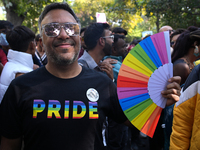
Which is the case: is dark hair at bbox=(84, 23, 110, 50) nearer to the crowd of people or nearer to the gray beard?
the crowd of people

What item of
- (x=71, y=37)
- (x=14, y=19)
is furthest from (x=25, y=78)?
(x=14, y=19)

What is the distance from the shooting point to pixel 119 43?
423 centimetres

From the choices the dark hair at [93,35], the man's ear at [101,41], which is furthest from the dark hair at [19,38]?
the man's ear at [101,41]

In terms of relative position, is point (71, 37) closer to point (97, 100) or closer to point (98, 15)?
point (97, 100)

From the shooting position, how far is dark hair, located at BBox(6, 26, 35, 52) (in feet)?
8.38

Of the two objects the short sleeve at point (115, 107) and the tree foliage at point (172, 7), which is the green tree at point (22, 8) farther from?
the short sleeve at point (115, 107)

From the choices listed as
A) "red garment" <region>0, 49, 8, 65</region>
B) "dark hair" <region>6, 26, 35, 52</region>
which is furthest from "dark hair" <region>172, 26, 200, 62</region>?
"red garment" <region>0, 49, 8, 65</region>

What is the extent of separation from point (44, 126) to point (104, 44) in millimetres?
1971

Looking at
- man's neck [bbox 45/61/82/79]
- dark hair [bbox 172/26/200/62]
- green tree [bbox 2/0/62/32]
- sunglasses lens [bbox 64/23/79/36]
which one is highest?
green tree [bbox 2/0/62/32]

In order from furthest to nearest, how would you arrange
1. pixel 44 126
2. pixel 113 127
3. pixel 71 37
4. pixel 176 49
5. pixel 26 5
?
pixel 26 5 < pixel 113 127 < pixel 176 49 < pixel 71 37 < pixel 44 126

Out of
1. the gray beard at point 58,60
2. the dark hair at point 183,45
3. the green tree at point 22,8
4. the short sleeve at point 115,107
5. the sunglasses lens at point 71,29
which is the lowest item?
the short sleeve at point 115,107

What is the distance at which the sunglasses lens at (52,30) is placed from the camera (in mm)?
1611

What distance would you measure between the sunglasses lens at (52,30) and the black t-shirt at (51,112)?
33cm

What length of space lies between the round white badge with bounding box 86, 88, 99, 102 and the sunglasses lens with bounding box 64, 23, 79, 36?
50cm
